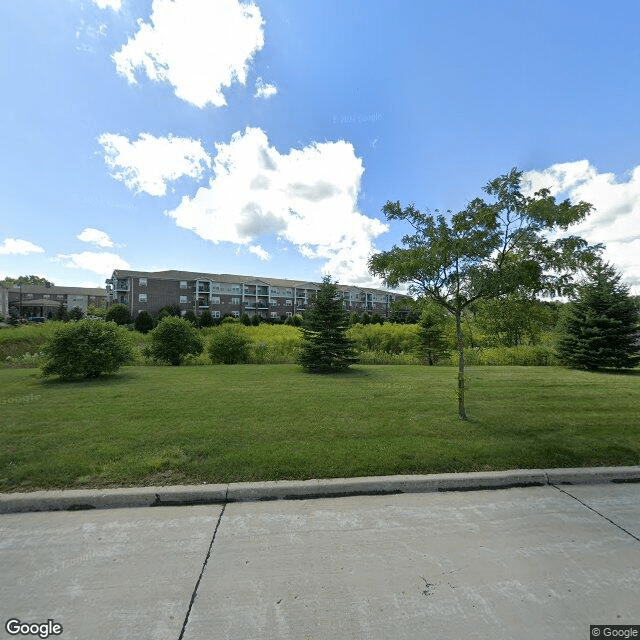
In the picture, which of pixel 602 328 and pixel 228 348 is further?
pixel 228 348

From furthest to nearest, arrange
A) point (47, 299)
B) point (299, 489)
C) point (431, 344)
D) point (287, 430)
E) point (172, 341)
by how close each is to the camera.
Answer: point (47, 299) → point (431, 344) → point (172, 341) → point (287, 430) → point (299, 489)

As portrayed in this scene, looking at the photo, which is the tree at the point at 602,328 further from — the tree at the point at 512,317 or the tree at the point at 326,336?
the tree at the point at 512,317

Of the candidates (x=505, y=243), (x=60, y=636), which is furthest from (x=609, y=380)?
(x=60, y=636)

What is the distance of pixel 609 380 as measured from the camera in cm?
1179

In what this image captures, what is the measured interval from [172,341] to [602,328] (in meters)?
18.4

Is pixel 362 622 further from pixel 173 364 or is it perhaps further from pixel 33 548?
pixel 173 364

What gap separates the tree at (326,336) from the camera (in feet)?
44.8

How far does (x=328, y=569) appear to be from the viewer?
8.70ft

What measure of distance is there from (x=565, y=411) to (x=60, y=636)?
8.40 meters

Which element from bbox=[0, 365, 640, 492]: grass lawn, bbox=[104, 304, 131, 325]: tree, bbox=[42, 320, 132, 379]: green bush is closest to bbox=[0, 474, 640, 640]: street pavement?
bbox=[0, 365, 640, 492]: grass lawn

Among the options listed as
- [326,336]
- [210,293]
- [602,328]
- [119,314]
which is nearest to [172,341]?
[326,336]

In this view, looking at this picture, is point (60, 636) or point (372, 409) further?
point (372, 409)

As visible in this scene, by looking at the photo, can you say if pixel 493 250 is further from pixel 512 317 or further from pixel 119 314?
pixel 119 314

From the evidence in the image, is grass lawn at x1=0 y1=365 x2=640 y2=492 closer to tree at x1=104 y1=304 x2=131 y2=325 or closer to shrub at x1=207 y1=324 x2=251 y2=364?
shrub at x1=207 y1=324 x2=251 y2=364
